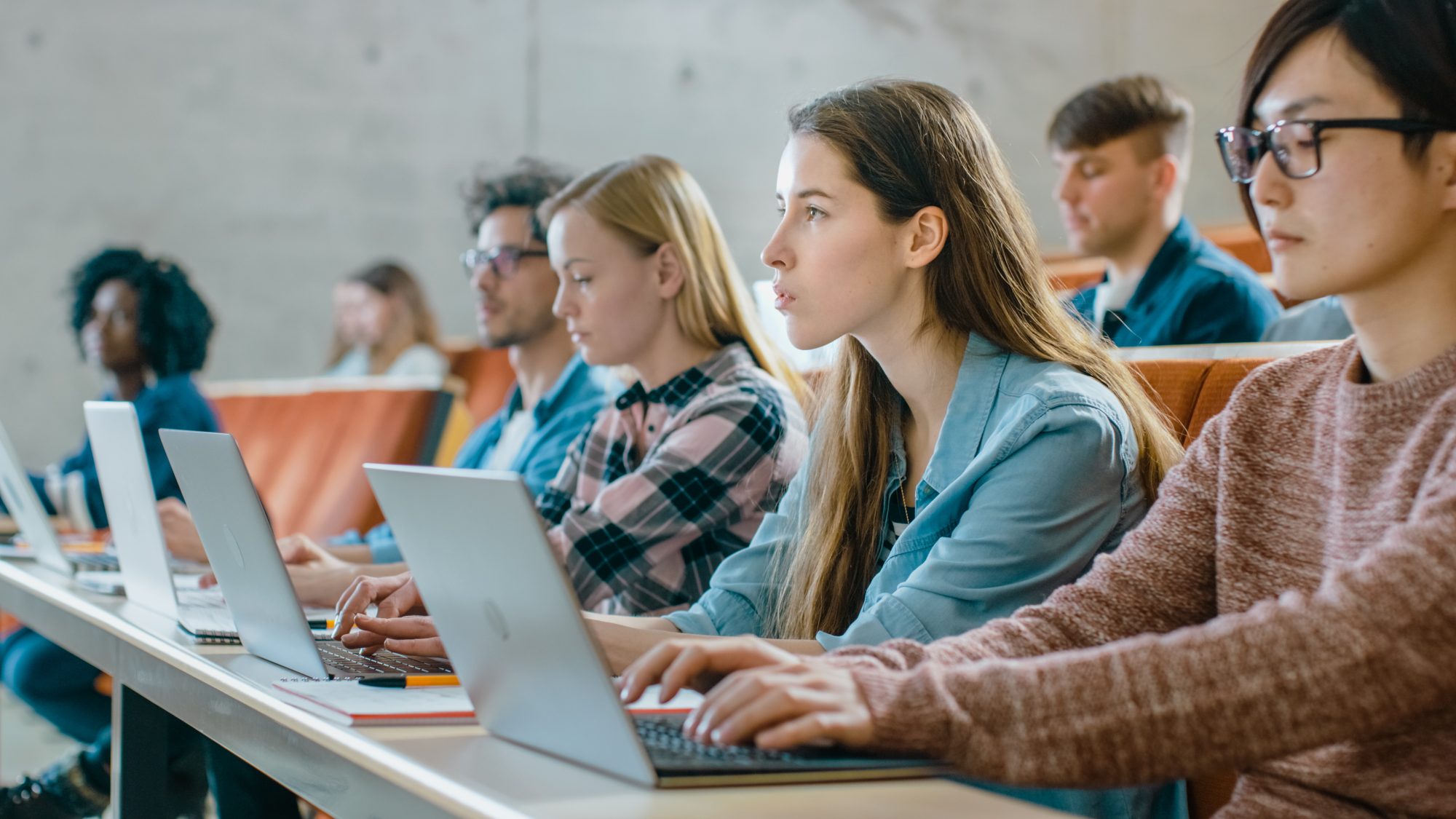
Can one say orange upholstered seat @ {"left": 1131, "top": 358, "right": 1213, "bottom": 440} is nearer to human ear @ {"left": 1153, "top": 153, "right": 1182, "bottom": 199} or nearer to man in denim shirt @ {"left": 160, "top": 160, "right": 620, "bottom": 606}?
man in denim shirt @ {"left": 160, "top": 160, "right": 620, "bottom": 606}

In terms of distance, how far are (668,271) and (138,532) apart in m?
0.81

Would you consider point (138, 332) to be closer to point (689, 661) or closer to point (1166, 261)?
point (1166, 261)

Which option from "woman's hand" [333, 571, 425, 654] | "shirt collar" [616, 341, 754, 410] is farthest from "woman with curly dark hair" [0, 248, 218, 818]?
"woman's hand" [333, 571, 425, 654]

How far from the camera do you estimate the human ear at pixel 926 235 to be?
1.33 metres

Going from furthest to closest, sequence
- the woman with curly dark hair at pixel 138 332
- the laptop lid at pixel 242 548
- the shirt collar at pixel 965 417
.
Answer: the woman with curly dark hair at pixel 138 332
the shirt collar at pixel 965 417
the laptop lid at pixel 242 548

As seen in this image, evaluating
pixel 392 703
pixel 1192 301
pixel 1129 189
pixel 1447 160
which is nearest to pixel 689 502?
pixel 392 703

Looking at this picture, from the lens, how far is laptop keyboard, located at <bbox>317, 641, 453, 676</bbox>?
3.66 ft

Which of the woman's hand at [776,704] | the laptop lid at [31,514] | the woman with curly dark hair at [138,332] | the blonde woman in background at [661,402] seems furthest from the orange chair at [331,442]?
the woman's hand at [776,704]

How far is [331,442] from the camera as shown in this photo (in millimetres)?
3701

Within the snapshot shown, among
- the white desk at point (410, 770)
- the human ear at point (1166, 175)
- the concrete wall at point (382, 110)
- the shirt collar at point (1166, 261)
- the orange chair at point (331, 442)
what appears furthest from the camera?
the concrete wall at point (382, 110)

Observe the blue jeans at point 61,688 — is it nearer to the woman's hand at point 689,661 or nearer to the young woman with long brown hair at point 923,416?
the young woman with long brown hair at point 923,416

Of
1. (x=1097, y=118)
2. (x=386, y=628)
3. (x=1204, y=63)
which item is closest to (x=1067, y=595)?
(x=386, y=628)

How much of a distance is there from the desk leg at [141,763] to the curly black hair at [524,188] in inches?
47.6

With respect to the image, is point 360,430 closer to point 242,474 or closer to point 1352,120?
point 242,474
